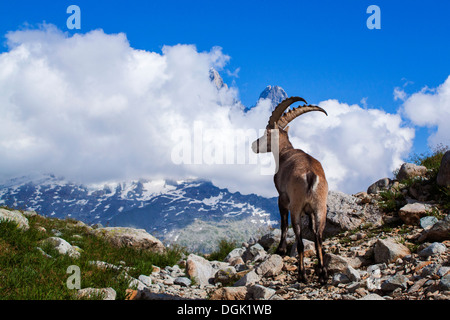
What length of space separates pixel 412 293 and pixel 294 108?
6170 millimetres

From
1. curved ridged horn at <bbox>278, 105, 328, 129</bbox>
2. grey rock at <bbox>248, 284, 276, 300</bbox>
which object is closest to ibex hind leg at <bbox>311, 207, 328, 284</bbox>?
grey rock at <bbox>248, 284, 276, 300</bbox>

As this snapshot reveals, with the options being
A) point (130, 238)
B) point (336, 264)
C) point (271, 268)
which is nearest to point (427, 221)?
point (336, 264)

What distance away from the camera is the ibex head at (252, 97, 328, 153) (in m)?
10.2

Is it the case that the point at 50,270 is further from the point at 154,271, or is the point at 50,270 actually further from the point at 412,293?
the point at 412,293

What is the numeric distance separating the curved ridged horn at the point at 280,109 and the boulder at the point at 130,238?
6337 mm

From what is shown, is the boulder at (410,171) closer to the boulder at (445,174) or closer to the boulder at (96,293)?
the boulder at (445,174)

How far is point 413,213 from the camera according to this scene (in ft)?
31.1

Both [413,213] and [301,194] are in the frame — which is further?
[413,213]

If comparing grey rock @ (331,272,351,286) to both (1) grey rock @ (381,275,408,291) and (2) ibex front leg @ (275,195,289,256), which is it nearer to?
(1) grey rock @ (381,275,408,291)

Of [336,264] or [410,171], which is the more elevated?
[410,171]

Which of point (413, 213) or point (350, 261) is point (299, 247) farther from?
point (413, 213)

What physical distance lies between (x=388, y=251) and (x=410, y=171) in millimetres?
6690
